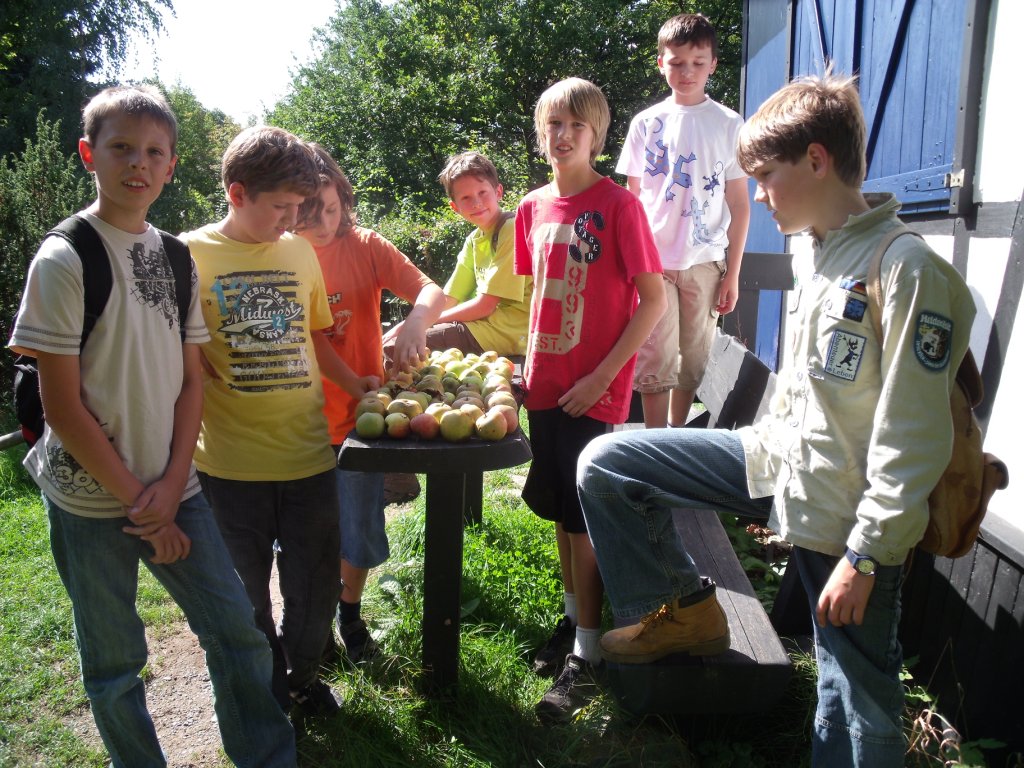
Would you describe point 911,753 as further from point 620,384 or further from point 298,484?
point 298,484

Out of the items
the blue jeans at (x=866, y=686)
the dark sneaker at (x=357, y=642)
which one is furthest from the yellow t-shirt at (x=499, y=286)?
the blue jeans at (x=866, y=686)

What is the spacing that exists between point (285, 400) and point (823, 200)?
1.64 meters

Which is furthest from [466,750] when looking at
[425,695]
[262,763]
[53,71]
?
[53,71]

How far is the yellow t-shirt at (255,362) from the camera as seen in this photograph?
2352mm

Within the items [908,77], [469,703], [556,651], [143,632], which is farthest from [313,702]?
[908,77]

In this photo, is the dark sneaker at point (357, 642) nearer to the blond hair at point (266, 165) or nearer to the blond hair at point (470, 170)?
the blond hair at point (266, 165)

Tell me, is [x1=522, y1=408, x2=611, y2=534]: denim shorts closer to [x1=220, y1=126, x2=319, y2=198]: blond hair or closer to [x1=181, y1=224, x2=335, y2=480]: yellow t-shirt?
[x1=181, y1=224, x2=335, y2=480]: yellow t-shirt

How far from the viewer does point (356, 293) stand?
2.94 metres

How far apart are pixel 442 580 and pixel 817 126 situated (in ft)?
5.70

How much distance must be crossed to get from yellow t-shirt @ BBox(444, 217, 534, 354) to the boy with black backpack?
1.89m

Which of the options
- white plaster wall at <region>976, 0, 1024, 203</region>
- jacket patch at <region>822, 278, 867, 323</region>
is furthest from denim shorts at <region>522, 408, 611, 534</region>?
white plaster wall at <region>976, 0, 1024, 203</region>

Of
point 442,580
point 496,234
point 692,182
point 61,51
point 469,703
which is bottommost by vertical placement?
point 469,703

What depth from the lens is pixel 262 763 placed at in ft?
7.20

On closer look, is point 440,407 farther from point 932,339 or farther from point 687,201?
point 687,201
